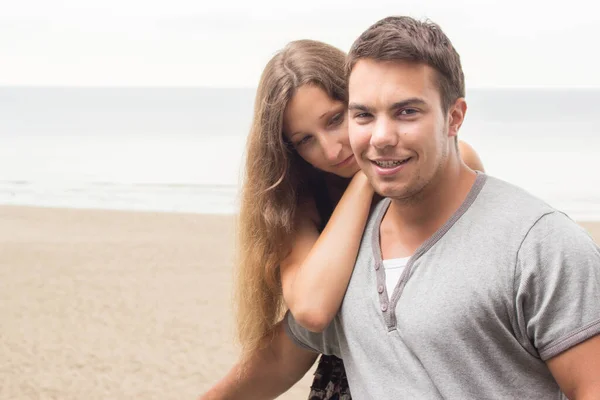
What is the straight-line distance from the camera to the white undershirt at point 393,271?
7.73ft

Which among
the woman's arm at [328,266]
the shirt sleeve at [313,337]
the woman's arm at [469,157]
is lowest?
the shirt sleeve at [313,337]

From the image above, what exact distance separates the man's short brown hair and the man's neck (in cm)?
19

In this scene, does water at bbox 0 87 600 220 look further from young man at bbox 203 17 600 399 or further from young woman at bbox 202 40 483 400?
young man at bbox 203 17 600 399

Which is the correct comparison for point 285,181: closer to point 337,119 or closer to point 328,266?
point 337,119

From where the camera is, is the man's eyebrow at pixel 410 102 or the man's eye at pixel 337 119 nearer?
the man's eyebrow at pixel 410 102

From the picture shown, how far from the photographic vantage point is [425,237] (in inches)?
92.6

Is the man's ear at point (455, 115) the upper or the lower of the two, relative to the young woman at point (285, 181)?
upper

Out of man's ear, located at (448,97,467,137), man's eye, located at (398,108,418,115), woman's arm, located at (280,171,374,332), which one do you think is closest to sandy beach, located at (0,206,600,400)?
woman's arm, located at (280,171,374,332)

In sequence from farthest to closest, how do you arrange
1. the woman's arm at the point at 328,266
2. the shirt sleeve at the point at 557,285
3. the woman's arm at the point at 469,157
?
the woman's arm at the point at 469,157, the woman's arm at the point at 328,266, the shirt sleeve at the point at 557,285

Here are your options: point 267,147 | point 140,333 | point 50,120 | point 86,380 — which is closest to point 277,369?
point 267,147

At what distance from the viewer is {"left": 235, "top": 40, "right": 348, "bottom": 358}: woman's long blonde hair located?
9.29ft

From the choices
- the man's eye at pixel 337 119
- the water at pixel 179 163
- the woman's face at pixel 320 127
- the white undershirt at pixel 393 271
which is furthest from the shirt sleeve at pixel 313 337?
the water at pixel 179 163

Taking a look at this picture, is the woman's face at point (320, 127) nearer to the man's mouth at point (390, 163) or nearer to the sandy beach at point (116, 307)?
the man's mouth at point (390, 163)

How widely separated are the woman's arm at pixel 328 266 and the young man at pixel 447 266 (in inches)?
2.7
